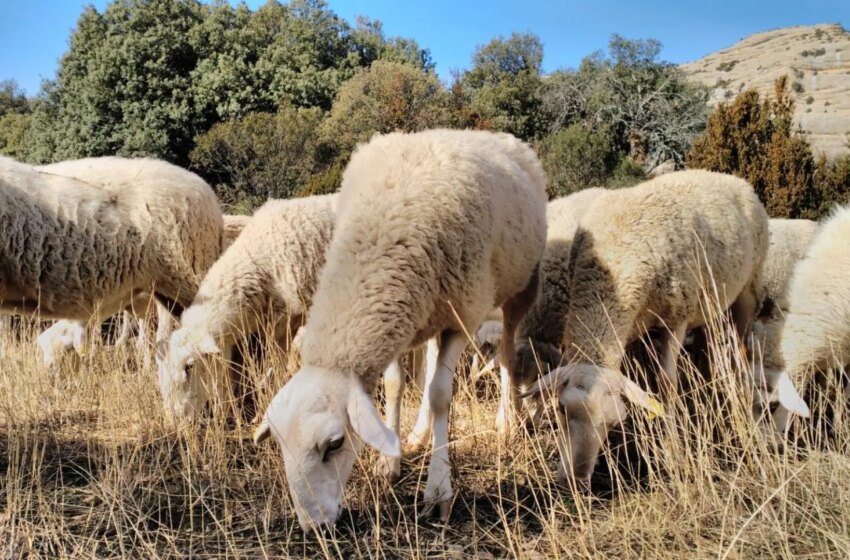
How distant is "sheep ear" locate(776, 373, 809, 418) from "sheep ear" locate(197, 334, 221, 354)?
3589 millimetres

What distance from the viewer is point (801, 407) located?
3902mm

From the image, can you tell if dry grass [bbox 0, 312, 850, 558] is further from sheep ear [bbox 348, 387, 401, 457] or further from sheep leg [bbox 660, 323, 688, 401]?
sheep leg [bbox 660, 323, 688, 401]

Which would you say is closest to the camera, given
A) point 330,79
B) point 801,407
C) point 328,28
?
point 801,407

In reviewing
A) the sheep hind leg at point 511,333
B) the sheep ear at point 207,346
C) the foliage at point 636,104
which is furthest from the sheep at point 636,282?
the foliage at point 636,104

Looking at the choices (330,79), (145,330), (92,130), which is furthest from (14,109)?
(145,330)

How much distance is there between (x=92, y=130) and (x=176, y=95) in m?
4.10

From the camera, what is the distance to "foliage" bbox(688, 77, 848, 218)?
12.7 m

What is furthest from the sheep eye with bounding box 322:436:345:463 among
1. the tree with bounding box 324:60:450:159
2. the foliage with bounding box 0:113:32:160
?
the foliage with bounding box 0:113:32:160

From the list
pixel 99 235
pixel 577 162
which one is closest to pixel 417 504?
pixel 99 235

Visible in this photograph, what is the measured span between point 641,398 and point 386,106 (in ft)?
84.7

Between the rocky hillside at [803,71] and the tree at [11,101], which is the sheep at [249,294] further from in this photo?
the tree at [11,101]

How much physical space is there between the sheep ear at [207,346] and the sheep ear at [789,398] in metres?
3.59

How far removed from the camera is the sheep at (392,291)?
9.64 ft

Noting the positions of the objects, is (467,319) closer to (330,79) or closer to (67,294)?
(67,294)
